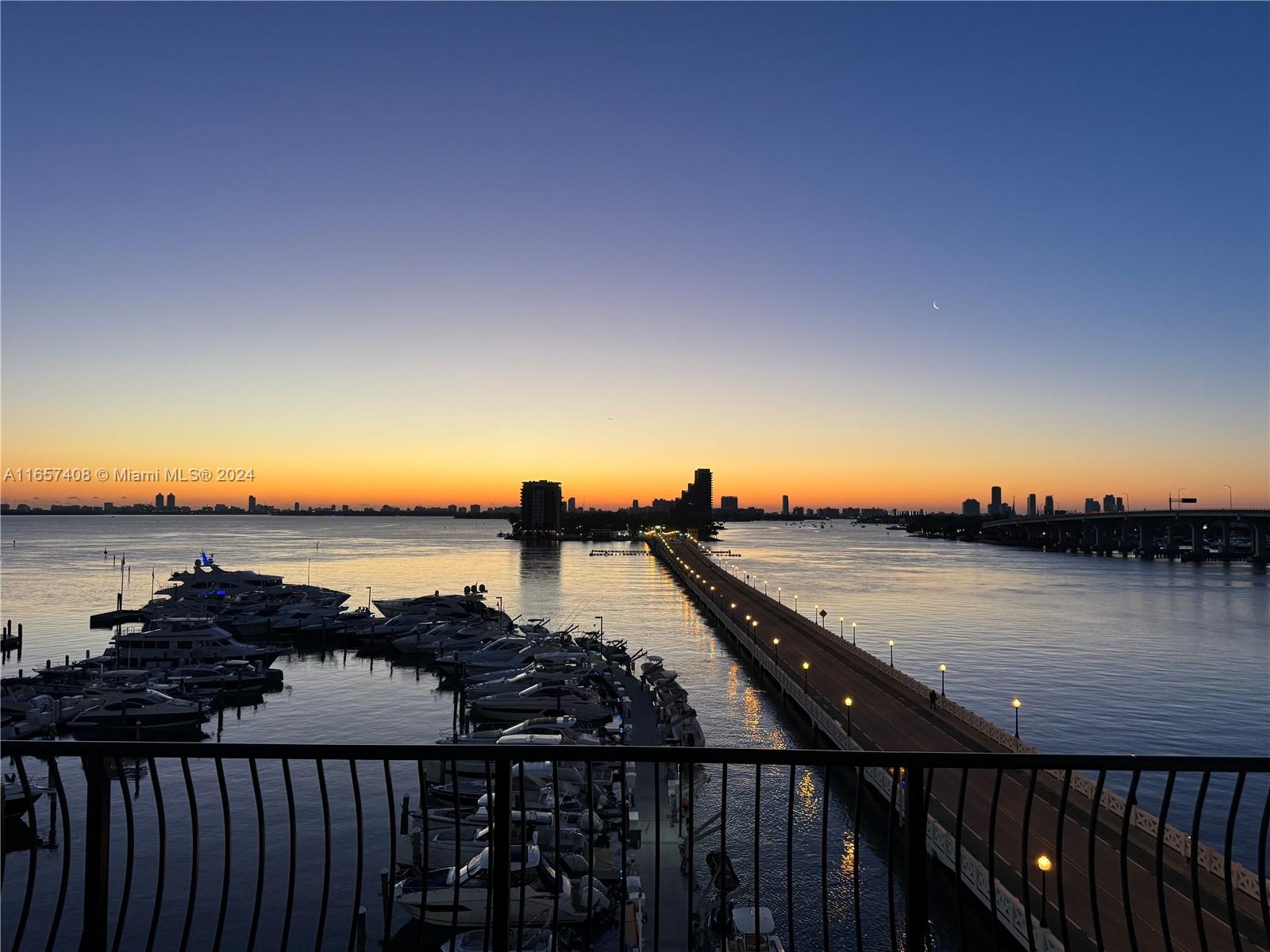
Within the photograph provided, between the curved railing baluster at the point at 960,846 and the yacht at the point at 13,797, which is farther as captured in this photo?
the yacht at the point at 13,797

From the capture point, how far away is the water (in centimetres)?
2395

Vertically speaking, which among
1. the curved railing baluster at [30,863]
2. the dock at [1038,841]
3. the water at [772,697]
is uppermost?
the curved railing baluster at [30,863]

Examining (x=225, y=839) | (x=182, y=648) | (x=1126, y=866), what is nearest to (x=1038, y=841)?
(x=1126, y=866)

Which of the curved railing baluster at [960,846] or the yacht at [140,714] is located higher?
the curved railing baluster at [960,846]

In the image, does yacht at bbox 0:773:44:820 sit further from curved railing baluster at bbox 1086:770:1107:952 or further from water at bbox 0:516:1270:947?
curved railing baluster at bbox 1086:770:1107:952

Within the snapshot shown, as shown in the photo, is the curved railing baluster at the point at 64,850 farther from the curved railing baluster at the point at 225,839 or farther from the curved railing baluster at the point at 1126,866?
the curved railing baluster at the point at 1126,866

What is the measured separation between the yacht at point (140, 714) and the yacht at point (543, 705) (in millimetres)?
12484

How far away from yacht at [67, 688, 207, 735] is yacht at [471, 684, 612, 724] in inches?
492

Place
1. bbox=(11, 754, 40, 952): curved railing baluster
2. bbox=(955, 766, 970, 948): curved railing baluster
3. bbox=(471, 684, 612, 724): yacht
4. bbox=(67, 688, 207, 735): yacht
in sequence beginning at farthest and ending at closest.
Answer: bbox=(471, 684, 612, 724): yacht < bbox=(67, 688, 207, 735): yacht < bbox=(11, 754, 40, 952): curved railing baluster < bbox=(955, 766, 970, 948): curved railing baluster

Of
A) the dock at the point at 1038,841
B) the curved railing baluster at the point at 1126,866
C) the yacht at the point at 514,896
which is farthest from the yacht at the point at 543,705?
the curved railing baluster at the point at 1126,866

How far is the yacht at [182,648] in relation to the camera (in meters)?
49.8

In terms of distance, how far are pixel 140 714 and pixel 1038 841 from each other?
3542cm

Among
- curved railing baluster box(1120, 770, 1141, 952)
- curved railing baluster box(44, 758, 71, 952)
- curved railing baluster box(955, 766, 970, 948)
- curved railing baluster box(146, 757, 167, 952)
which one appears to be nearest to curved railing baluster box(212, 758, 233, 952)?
curved railing baluster box(146, 757, 167, 952)

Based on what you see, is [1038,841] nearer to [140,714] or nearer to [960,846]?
[960,846]
